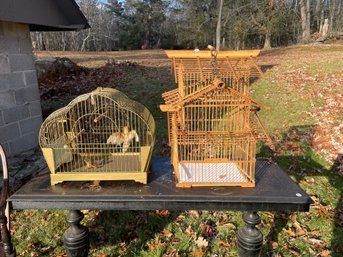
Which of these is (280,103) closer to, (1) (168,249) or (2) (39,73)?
(1) (168,249)

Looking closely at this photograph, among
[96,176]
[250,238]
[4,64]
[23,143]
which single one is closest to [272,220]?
[250,238]

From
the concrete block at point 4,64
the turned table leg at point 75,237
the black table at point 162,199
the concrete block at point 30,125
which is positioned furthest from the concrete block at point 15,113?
the turned table leg at point 75,237

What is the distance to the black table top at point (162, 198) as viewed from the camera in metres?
2.81

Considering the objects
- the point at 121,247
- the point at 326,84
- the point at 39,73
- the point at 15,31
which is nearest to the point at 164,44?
the point at 39,73

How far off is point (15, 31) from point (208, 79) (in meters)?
4.55

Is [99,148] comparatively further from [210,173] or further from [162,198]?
[210,173]

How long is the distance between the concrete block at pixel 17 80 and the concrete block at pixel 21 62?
96 mm

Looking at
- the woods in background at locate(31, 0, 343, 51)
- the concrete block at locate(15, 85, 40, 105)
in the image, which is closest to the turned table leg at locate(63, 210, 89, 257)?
the concrete block at locate(15, 85, 40, 105)

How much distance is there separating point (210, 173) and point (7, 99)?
14.5 ft

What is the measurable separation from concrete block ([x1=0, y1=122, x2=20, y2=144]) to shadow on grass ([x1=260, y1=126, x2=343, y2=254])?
16.1ft

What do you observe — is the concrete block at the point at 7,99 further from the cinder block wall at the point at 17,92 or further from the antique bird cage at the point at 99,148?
the antique bird cage at the point at 99,148

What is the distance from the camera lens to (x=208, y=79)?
299 centimetres

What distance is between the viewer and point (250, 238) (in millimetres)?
2998

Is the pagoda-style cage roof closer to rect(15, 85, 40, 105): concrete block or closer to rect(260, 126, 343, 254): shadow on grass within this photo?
rect(260, 126, 343, 254): shadow on grass
